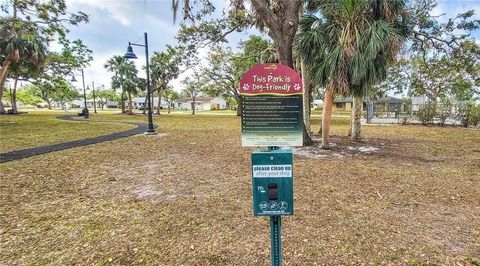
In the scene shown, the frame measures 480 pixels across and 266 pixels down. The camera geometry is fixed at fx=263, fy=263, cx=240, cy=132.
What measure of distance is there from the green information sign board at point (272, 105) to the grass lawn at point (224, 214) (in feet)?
4.42

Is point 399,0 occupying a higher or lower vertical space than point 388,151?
higher

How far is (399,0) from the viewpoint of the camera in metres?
7.02

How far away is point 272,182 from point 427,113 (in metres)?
20.1

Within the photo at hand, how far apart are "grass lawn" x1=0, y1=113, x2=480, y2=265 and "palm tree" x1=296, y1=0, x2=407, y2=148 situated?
2.15m

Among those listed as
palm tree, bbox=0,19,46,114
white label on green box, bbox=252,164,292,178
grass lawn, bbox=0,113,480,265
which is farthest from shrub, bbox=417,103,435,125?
palm tree, bbox=0,19,46,114

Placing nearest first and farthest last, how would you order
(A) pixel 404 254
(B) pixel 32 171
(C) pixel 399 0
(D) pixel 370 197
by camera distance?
(A) pixel 404 254 → (D) pixel 370 197 → (B) pixel 32 171 → (C) pixel 399 0

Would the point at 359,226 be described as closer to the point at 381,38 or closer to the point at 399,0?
the point at 381,38

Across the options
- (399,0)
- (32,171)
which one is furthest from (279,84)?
(399,0)

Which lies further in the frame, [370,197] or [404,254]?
[370,197]

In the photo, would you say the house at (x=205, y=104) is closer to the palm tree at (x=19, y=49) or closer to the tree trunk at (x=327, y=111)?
the palm tree at (x=19, y=49)

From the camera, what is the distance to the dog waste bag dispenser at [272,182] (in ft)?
6.07

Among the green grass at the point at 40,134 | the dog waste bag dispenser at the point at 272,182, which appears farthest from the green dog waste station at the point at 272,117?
the green grass at the point at 40,134

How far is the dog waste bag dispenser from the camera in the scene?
1.85 meters

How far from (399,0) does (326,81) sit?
9.43 ft
